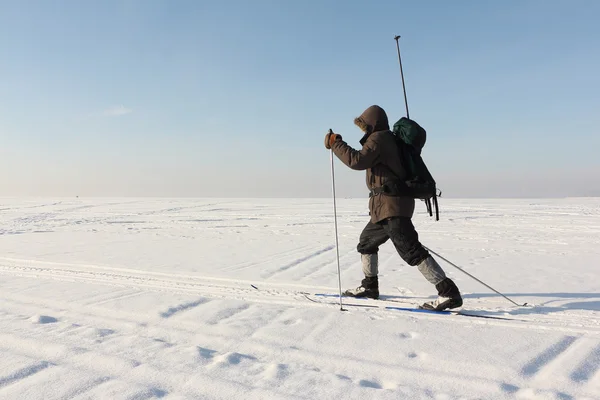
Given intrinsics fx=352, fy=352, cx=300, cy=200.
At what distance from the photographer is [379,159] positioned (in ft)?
10.4

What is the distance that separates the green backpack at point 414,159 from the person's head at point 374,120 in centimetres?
15

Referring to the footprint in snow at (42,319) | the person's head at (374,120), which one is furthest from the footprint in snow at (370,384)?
the footprint in snow at (42,319)

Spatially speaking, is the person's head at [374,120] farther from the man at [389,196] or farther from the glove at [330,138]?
Answer: the glove at [330,138]

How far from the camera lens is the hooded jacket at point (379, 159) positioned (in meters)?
3.12

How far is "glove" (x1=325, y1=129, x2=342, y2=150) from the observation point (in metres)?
Result: 3.30

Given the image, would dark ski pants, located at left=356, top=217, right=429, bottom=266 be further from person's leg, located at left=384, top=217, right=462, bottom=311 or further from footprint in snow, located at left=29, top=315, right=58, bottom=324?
footprint in snow, located at left=29, top=315, right=58, bottom=324

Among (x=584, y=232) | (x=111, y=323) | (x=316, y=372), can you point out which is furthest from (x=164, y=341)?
(x=584, y=232)

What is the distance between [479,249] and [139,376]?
674 cm

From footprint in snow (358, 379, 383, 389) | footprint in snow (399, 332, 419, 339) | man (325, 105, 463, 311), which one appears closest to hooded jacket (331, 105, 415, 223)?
man (325, 105, 463, 311)

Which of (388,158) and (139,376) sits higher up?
(388,158)

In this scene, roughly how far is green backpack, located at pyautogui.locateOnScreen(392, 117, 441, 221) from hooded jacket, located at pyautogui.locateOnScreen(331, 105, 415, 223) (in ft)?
0.22

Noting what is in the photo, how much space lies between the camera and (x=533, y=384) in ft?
5.89

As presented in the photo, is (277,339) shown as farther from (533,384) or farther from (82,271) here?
(82,271)

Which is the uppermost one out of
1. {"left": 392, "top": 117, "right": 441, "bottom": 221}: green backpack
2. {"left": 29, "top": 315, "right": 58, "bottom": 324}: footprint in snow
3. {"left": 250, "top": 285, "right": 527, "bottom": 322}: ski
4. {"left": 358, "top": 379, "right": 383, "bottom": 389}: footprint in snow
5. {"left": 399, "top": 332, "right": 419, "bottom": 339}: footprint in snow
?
{"left": 392, "top": 117, "right": 441, "bottom": 221}: green backpack
